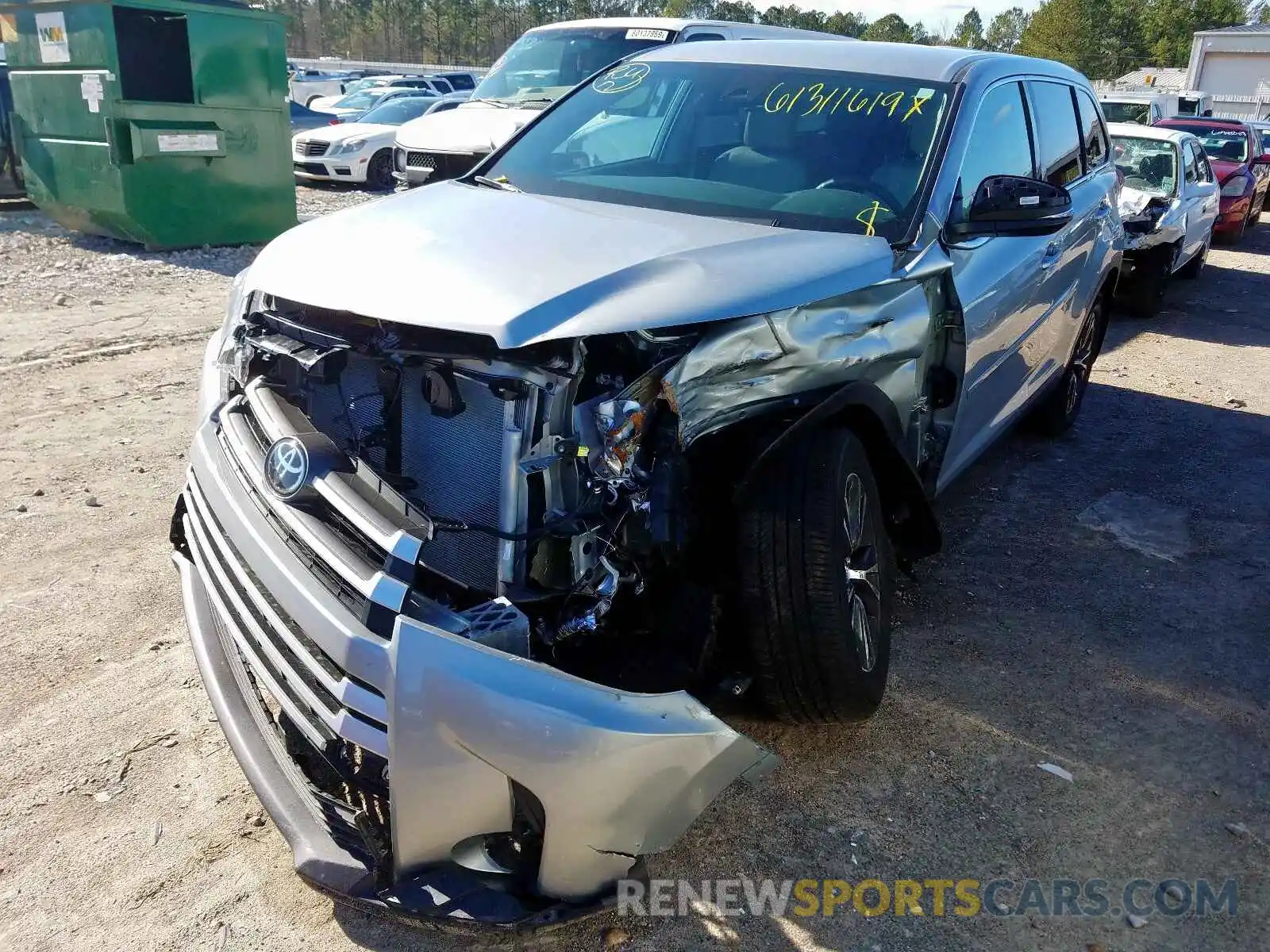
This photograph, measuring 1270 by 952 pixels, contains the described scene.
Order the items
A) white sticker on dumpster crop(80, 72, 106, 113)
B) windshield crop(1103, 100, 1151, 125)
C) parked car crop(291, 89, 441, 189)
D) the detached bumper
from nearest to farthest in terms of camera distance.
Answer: the detached bumper
white sticker on dumpster crop(80, 72, 106, 113)
parked car crop(291, 89, 441, 189)
windshield crop(1103, 100, 1151, 125)

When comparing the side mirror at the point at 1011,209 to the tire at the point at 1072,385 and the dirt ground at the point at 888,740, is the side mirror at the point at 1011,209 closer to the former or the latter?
the dirt ground at the point at 888,740

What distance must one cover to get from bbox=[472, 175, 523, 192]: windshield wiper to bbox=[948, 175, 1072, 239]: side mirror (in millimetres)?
1512

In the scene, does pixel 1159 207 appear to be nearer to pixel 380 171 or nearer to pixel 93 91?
pixel 93 91

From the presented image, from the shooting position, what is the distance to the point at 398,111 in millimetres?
16844

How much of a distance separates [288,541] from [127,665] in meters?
1.37

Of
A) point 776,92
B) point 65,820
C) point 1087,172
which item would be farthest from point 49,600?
point 1087,172

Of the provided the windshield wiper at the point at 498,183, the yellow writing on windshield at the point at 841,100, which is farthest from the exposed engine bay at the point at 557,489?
the yellow writing on windshield at the point at 841,100

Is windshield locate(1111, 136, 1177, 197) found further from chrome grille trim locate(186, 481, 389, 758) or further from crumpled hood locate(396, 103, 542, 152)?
chrome grille trim locate(186, 481, 389, 758)

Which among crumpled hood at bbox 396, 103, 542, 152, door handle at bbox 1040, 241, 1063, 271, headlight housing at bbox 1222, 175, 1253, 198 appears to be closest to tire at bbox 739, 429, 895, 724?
door handle at bbox 1040, 241, 1063, 271

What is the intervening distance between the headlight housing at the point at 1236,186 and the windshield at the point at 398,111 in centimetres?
1159

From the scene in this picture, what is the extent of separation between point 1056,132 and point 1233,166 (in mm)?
11960

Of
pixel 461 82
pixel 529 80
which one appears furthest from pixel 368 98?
pixel 529 80

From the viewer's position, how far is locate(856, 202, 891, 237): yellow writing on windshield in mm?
3232

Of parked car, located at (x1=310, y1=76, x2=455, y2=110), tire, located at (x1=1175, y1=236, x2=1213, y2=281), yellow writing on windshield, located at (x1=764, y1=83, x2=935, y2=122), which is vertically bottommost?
tire, located at (x1=1175, y1=236, x2=1213, y2=281)
